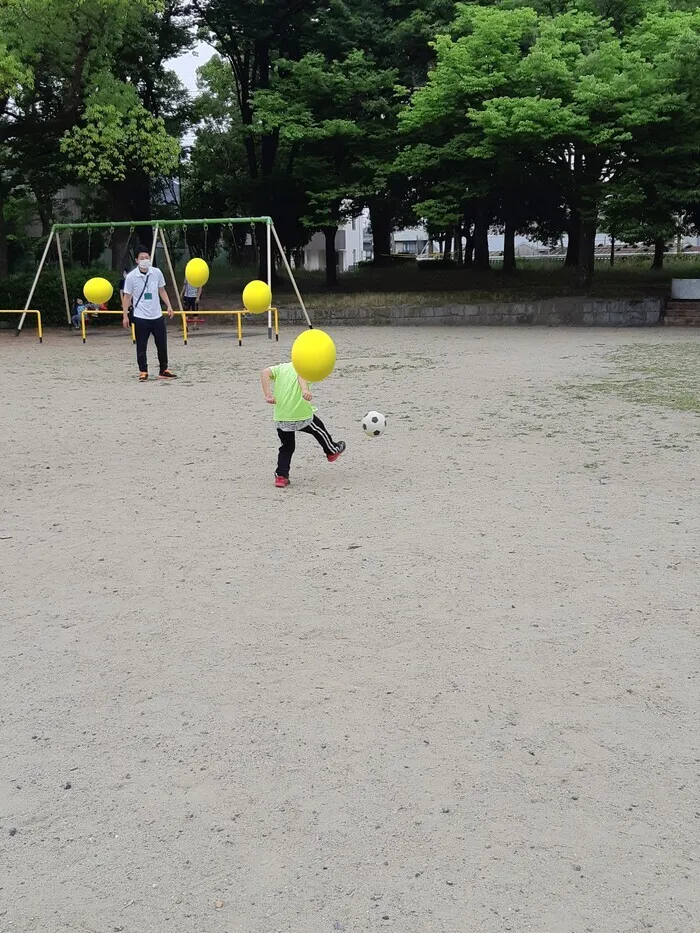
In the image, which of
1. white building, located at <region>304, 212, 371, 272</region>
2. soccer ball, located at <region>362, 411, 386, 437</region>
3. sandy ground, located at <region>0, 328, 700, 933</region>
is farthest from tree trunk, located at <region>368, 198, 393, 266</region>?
white building, located at <region>304, 212, 371, 272</region>

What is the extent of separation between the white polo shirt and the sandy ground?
4396 millimetres

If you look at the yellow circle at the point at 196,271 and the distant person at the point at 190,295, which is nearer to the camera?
the yellow circle at the point at 196,271

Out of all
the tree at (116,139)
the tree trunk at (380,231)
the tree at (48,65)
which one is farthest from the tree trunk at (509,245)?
the tree at (48,65)

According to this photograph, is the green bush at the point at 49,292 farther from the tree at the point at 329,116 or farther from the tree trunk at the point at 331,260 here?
the tree trunk at the point at 331,260

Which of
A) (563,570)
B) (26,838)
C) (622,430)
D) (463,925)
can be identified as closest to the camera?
(463,925)

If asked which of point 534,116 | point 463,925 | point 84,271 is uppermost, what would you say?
point 534,116

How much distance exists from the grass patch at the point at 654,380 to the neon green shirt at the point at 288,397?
5081 mm

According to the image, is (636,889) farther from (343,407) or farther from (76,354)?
(76,354)

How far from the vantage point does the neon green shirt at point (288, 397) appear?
23.4 ft

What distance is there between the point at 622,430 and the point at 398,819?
268 inches

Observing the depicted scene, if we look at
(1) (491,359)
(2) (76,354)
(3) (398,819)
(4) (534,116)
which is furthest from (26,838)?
(4) (534,116)

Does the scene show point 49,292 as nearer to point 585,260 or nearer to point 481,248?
point 481,248

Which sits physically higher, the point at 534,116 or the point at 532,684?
the point at 534,116

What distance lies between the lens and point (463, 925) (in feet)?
8.43
